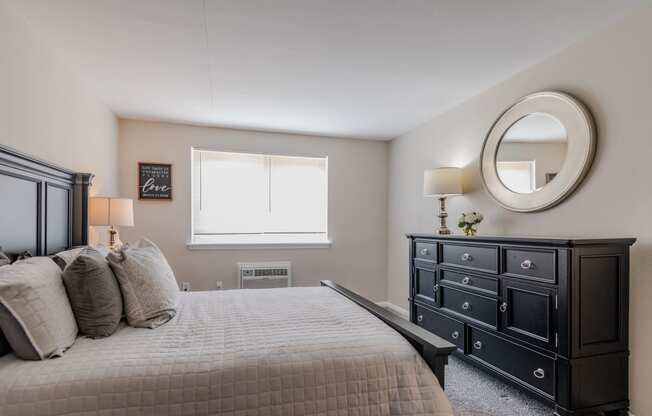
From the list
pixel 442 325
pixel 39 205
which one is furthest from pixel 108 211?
pixel 442 325

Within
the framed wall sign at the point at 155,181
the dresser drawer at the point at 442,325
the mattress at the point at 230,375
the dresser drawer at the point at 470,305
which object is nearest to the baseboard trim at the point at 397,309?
the dresser drawer at the point at 442,325

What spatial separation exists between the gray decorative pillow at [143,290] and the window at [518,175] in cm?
258

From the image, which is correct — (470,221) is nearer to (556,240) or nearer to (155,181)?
(556,240)

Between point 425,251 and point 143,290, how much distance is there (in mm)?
2268

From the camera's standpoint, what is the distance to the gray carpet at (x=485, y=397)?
7.00 ft

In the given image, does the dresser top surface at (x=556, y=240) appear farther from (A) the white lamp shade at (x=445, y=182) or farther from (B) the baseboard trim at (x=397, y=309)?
(B) the baseboard trim at (x=397, y=309)

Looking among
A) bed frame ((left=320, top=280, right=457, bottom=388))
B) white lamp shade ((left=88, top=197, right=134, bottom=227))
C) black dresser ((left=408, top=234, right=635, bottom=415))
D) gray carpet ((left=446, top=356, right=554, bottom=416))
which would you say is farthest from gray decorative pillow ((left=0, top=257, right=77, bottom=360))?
black dresser ((left=408, top=234, right=635, bottom=415))

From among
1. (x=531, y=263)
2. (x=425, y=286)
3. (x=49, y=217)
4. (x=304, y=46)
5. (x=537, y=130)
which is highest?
(x=304, y=46)

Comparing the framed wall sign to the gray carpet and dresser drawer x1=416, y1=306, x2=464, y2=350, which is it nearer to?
dresser drawer x1=416, y1=306, x2=464, y2=350

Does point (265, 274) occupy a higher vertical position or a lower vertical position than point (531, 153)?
lower

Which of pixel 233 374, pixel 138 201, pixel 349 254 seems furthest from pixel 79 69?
pixel 349 254

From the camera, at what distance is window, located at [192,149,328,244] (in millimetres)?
4277

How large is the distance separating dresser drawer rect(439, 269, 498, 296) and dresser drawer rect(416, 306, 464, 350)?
0.30 m

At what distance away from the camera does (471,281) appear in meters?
2.57
